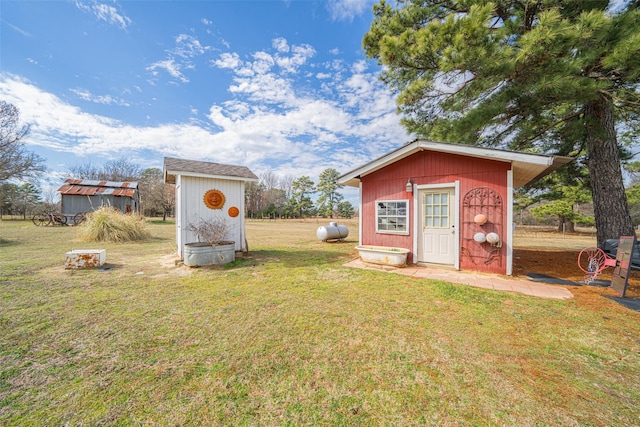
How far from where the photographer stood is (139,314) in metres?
3.19

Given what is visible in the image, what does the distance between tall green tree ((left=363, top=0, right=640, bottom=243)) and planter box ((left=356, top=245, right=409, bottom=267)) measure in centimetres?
343

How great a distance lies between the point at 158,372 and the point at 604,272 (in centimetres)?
911

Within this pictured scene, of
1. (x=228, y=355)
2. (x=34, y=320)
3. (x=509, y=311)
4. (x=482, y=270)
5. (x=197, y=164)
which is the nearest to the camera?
(x=228, y=355)

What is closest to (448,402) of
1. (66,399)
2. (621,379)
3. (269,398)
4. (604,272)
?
(269,398)

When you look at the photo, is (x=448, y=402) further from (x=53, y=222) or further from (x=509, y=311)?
(x=53, y=222)

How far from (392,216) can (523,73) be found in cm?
398

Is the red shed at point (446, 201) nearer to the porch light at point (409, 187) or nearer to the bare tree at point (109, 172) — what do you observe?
the porch light at point (409, 187)

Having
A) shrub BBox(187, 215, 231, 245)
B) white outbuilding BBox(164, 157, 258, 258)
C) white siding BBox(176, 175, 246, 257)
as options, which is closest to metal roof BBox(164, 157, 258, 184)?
white outbuilding BBox(164, 157, 258, 258)

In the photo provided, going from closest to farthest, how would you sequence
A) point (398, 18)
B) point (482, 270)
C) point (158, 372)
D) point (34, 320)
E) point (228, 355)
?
point (158, 372) → point (228, 355) → point (34, 320) → point (482, 270) → point (398, 18)

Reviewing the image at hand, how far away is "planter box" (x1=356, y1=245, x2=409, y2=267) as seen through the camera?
595 centimetres

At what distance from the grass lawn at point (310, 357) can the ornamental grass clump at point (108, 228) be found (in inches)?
253

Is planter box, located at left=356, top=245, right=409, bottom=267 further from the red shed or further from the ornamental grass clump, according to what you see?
the ornamental grass clump

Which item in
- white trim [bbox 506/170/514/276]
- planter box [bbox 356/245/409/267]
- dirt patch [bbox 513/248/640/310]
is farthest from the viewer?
planter box [bbox 356/245/409/267]

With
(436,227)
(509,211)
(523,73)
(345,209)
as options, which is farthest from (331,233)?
(345,209)
